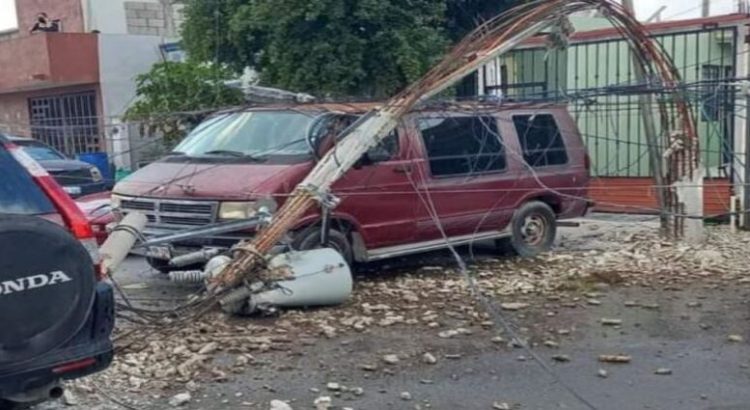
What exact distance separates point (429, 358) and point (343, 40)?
8385mm

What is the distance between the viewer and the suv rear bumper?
4281mm

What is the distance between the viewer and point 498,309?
8.41 metres

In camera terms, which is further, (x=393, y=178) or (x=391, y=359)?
(x=393, y=178)

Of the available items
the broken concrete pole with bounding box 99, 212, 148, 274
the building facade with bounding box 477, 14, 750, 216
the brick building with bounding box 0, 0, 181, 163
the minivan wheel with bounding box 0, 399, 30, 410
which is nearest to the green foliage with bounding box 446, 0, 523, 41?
the building facade with bounding box 477, 14, 750, 216

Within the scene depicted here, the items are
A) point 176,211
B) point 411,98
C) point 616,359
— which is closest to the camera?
point 616,359

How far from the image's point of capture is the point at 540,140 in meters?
11.2

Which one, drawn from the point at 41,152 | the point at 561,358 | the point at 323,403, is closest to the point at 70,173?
the point at 41,152

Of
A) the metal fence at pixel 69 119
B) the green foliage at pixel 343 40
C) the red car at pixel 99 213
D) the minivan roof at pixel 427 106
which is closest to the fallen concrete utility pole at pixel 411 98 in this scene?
the minivan roof at pixel 427 106

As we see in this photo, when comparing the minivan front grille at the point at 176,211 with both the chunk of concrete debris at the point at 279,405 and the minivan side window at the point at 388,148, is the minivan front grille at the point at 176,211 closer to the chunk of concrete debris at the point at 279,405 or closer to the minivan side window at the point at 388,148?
the minivan side window at the point at 388,148

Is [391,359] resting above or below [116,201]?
below

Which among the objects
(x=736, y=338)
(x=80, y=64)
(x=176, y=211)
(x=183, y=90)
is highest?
(x=80, y=64)

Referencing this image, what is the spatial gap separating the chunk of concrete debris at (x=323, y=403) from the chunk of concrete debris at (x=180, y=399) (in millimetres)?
846

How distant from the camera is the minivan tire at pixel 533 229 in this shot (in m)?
11.0

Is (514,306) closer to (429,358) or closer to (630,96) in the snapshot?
(429,358)
